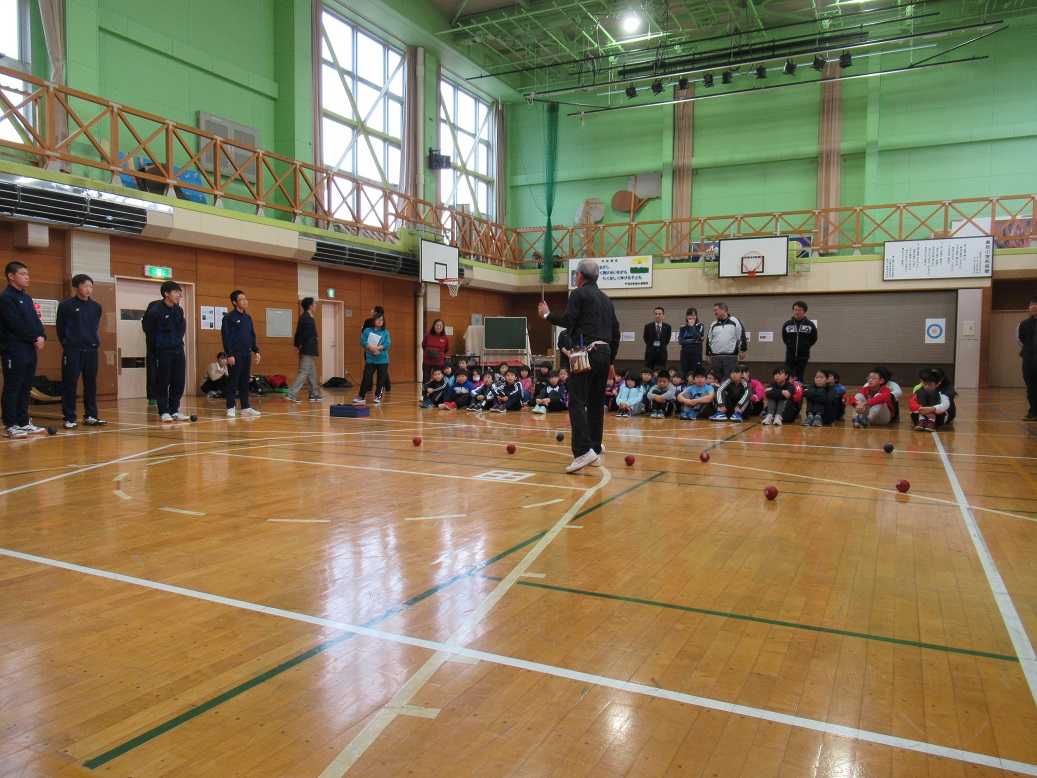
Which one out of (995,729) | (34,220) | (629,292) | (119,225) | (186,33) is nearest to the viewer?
(995,729)

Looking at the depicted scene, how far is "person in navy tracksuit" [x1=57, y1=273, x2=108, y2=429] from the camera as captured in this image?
25.5ft

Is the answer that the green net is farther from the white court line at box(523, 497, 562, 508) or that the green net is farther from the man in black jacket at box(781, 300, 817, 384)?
the white court line at box(523, 497, 562, 508)

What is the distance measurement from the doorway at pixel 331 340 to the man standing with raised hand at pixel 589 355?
35.3ft

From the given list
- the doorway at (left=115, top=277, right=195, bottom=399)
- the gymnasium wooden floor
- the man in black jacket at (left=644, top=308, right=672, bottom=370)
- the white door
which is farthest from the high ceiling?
the gymnasium wooden floor

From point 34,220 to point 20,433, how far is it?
14.3 feet

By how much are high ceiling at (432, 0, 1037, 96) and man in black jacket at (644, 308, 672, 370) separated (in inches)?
318

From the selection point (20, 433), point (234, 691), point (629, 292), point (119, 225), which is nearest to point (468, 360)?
point (629, 292)

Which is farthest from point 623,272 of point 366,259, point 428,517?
point 428,517

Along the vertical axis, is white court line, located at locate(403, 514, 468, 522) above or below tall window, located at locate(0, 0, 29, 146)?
below

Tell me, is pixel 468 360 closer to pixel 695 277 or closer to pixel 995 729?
pixel 695 277

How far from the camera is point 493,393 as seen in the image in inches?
453

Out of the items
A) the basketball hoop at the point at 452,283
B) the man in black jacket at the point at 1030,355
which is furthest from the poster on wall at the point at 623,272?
the man in black jacket at the point at 1030,355

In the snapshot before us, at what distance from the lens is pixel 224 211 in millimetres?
12305

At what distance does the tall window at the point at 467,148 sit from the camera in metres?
20.8
